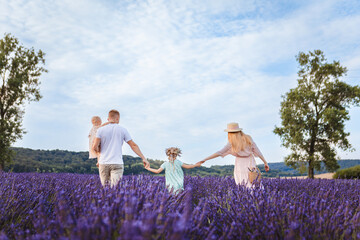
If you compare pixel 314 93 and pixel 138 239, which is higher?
pixel 314 93

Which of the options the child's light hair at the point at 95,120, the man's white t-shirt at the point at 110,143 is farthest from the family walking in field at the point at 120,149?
the child's light hair at the point at 95,120

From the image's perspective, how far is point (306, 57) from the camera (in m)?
18.6

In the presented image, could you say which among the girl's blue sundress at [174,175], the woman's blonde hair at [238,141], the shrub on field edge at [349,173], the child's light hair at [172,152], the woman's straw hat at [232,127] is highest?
the woman's straw hat at [232,127]

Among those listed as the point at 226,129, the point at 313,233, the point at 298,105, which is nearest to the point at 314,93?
the point at 298,105

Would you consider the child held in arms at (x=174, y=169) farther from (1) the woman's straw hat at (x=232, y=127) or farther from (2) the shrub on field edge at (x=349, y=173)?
(2) the shrub on field edge at (x=349, y=173)

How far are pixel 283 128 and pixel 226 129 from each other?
13.8 m

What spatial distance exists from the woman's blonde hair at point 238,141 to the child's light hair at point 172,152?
94cm

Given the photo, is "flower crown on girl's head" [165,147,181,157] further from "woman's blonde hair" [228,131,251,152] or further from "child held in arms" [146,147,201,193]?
"woman's blonde hair" [228,131,251,152]

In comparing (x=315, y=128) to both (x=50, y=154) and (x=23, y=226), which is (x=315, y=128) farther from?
(x=50, y=154)

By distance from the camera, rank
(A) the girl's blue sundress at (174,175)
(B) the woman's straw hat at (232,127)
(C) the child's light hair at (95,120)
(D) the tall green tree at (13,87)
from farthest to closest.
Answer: (D) the tall green tree at (13,87)
(C) the child's light hair at (95,120)
(B) the woman's straw hat at (232,127)
(A) the girl's blue sundress at (174,175)

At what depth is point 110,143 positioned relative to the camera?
4984 mm

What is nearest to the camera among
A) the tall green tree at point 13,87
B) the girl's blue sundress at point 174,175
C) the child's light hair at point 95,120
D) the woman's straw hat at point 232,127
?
the girl's blue sundress at point 174,175

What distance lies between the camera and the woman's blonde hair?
196 inches

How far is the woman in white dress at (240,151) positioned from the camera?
196 inches
